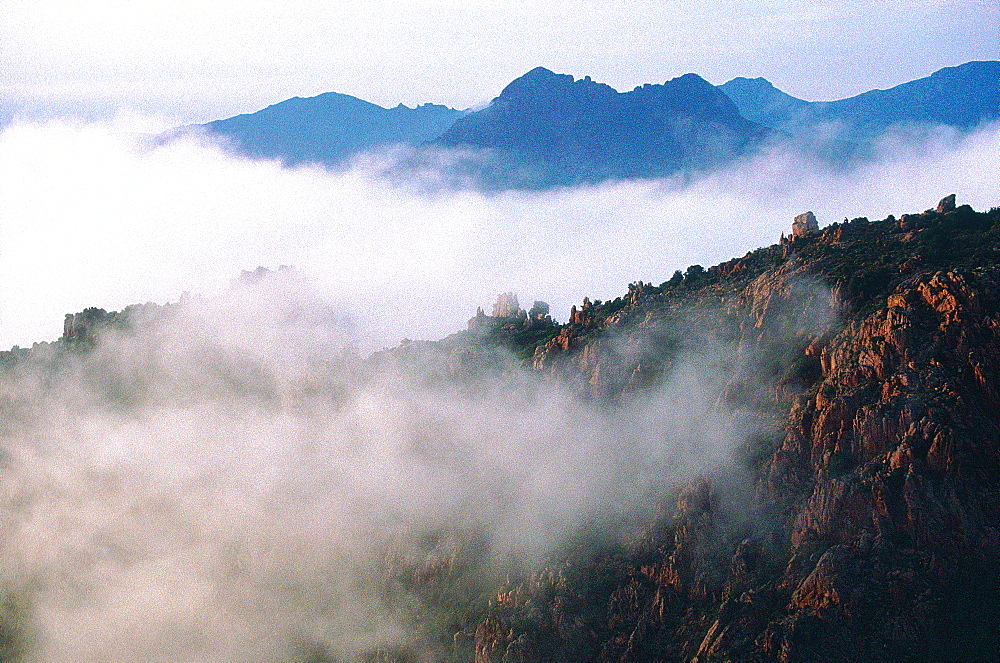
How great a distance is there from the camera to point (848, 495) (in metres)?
51.0

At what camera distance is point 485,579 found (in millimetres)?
66500

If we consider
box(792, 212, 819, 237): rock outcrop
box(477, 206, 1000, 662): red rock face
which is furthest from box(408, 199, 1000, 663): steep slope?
box(792, 212, 819, 237): rock outcrop

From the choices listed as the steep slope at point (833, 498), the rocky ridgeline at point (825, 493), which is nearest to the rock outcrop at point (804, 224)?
the rocky ridgeline at point (825, 493)

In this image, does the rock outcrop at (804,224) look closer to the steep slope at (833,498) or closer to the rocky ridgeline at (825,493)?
the rocky ridgeline at (825,493)

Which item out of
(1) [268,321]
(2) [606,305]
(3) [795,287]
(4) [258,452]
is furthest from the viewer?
(1) [268,321]

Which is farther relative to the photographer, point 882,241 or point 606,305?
point 606,305

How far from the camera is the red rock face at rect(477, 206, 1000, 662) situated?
47.7 meters

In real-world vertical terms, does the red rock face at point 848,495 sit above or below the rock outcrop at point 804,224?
below

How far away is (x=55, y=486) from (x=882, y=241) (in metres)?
92.7

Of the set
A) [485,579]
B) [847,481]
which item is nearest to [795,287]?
[847,481]

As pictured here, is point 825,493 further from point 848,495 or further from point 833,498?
point 848,495

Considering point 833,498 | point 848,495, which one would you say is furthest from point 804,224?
point 848,495

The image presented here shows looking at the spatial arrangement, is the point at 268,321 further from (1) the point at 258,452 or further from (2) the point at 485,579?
(2) the point at 485,579

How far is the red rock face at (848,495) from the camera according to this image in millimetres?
47719
